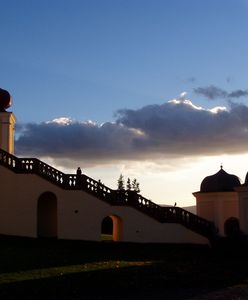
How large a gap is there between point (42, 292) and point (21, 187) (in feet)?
59.7

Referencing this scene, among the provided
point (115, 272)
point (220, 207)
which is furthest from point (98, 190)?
point (115, 272)

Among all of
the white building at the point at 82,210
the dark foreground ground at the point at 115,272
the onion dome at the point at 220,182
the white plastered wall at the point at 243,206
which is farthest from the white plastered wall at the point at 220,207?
the dark foreground ground at the point at 115,272

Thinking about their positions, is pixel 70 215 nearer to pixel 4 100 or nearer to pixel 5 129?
pixel 5 129

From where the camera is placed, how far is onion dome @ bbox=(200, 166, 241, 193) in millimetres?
41250

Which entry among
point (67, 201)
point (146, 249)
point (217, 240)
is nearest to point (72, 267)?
point (146, 249)

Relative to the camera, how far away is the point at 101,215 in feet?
114

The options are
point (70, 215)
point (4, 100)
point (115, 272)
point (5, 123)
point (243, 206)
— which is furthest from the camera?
point (4, 100)

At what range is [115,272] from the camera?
66.9 feet

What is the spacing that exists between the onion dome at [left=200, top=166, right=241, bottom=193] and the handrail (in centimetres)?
553

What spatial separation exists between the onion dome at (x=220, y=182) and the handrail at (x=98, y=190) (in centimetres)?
553

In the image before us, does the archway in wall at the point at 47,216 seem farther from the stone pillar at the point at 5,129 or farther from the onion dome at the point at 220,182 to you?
the onion dome at the point at 220,182

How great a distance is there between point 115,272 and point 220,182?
2230 centimetres

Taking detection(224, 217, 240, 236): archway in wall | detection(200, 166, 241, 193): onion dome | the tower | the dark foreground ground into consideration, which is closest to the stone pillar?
the tower

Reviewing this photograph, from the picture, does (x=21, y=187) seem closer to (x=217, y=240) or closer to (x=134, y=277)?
(x=217, y=240)
